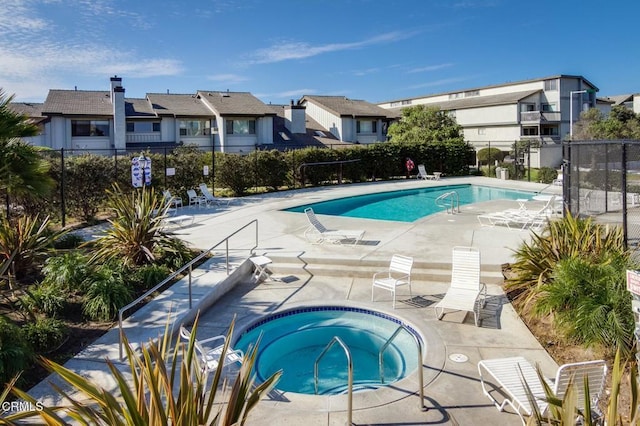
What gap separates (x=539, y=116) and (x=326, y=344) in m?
52.2

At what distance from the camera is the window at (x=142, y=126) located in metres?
38.5

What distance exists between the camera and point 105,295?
27.7 feet

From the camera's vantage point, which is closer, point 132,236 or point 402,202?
point 132,236

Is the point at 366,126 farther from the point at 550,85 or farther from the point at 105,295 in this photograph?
the point at 105,295

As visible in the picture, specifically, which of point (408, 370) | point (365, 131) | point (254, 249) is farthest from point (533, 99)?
point (408, 370)

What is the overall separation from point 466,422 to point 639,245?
5.44m

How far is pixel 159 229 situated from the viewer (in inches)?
433

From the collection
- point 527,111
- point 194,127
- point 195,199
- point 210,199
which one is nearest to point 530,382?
point 210,199

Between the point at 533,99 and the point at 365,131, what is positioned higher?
the point at 533,99

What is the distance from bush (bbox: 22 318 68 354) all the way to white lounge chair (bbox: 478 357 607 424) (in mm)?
5971

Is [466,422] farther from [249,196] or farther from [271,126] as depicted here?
[271,126]

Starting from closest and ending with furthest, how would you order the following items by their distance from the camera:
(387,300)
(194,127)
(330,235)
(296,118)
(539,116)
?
(387,300)
(330,235)
(194,127)
(296,118)
(539,116)

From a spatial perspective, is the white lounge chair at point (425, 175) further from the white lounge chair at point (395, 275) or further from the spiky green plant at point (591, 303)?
the spiky green plant at point (591, 303)

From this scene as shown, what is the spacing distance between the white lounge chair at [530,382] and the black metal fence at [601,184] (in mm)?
4615
